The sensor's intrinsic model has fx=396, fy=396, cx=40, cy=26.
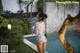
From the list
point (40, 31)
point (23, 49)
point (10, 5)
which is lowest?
point (23, 49)

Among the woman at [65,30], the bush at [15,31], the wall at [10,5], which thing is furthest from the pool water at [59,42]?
the wall at [10,5]

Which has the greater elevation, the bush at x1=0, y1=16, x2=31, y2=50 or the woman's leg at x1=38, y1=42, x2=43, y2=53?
the bush at x1=0, y1=16, x2=31, y2=50

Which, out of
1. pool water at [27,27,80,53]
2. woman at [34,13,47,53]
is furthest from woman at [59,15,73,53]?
woman at [34,13,47,53]

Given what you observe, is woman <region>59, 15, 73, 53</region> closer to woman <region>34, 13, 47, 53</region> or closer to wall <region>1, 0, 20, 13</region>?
woman <region>34, 13, 47, 53</region>

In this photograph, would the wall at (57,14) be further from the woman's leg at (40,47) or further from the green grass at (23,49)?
the green grass at (23,49)

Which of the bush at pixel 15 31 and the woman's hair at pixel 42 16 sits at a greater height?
the woman's hair at pixel 42 16

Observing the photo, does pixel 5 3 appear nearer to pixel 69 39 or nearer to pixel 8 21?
pixel 8 21

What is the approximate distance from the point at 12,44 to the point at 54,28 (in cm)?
51

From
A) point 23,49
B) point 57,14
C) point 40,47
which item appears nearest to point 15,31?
point 23,49

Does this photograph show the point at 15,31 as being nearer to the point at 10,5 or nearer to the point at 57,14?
the point at 10,5

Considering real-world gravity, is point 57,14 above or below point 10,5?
below

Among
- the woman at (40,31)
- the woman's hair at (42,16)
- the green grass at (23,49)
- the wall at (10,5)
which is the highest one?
the wall at (10,5)

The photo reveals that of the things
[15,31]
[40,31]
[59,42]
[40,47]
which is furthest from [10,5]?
[59,42]

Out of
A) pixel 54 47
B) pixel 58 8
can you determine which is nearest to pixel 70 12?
→ pixel 58 8
